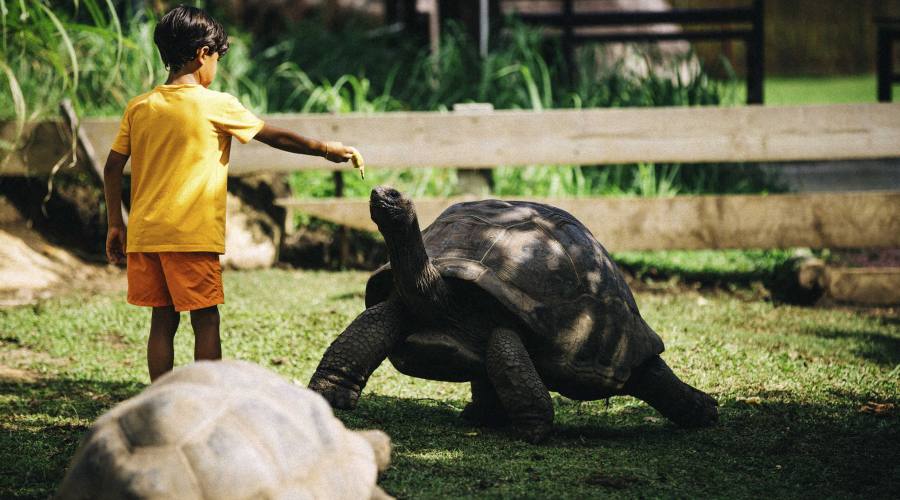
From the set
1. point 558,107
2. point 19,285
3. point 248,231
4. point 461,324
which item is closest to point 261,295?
point 248,231

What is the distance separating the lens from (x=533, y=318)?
4090mm

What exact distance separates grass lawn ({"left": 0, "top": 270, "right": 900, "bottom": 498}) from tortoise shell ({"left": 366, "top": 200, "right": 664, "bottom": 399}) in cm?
33

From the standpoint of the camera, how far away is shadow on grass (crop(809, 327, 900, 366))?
5704 mm

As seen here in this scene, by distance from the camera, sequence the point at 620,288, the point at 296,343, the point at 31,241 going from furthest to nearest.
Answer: the point at 31,241 < the point at 296,343 < the point at 620,288

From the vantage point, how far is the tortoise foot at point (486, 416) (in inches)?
174

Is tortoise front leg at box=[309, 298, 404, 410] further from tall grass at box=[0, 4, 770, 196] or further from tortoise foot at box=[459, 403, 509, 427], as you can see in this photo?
tall grass at box=[0, 4, 770, 196]

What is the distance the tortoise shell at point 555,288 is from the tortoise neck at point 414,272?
4.1 inches

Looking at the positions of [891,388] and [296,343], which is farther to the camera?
[296,343]

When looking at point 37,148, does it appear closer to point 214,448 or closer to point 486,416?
point 486,416

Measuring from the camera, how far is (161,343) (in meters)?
4.15

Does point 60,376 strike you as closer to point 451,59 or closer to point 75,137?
point 75,137

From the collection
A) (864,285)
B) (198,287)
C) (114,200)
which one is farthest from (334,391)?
(864,285)

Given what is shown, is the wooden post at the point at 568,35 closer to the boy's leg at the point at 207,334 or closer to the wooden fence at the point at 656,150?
the wooden fence at the point at 656,150

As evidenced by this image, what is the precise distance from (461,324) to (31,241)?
449cm
